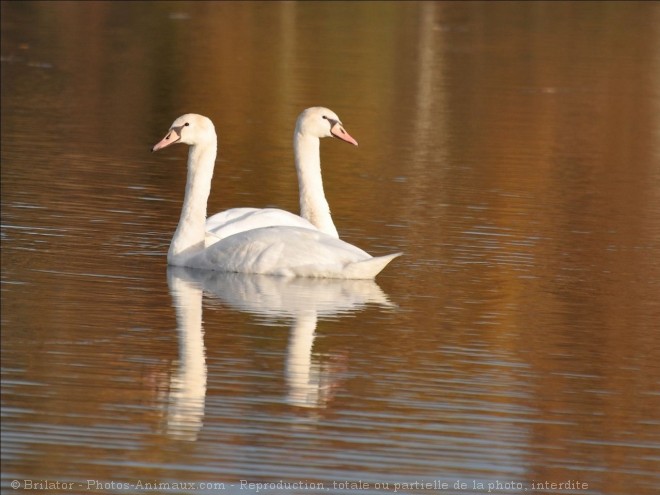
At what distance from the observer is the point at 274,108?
27516 mm

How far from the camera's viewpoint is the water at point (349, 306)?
841 cm

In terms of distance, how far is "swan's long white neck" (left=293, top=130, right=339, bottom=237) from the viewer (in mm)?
14773

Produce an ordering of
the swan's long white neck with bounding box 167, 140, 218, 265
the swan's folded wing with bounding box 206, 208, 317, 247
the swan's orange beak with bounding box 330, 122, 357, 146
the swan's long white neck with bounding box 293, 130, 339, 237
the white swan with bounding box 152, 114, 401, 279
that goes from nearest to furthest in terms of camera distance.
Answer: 1. the white swan with bounding box 152, 114, 401, 279
2. the swan's long white neck with bounding box 167, 140, 218, 265
3. the swan's folded wing with bounding box 206, 208, 317, 247
4. the swan's long white neck with bounding box 293, 130, 339, 237
5. the swan's orange beak with bounding box 330, 122, 357, 146

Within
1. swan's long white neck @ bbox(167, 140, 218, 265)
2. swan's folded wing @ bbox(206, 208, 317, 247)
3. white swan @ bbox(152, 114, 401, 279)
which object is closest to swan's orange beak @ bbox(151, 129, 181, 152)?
swan's long white neck @ bbox(167, 140, 218, 265)

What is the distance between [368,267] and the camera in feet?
42.5

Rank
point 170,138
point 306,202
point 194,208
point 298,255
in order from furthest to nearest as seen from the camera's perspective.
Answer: point 306,202 → point 170,138 → point 194,208 → point 298,255

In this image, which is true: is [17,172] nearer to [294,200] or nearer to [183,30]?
[294,200]

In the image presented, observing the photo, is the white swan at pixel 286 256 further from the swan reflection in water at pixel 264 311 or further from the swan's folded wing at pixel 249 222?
the swan's folded wing at pixel 249 222

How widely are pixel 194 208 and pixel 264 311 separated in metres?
2.20

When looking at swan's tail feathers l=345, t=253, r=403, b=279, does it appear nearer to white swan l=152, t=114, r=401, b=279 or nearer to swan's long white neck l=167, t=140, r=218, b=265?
white swan l=152, t=114, r=401, b=279

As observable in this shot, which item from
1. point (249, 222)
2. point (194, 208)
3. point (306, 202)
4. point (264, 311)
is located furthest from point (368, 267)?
point (306, 202)

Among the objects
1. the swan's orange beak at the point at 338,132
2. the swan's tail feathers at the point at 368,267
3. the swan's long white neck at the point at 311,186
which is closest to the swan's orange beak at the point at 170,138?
the swan's long white neck at the point at 311,186

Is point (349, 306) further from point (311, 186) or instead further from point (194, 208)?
point (311, 186)

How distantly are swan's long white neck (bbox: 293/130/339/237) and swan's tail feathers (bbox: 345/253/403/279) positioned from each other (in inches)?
57.8
